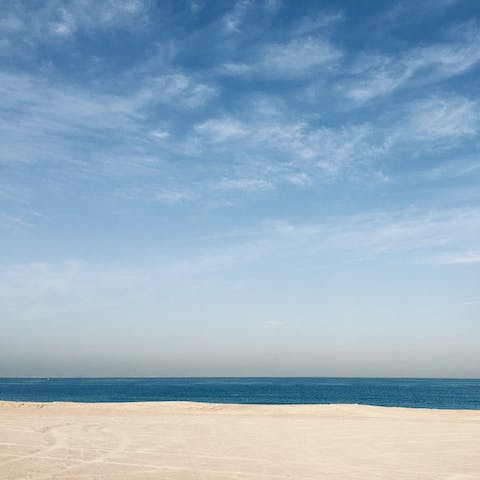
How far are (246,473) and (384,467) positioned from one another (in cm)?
393

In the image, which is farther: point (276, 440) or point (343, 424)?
point (343, 424)

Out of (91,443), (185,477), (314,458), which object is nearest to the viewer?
(185,477)

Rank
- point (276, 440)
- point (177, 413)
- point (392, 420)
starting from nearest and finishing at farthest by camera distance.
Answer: point (276, 440) → point (392, 420) → point (177, 413)

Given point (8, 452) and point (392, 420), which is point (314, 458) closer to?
point (8, 452)

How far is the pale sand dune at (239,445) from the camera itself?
13141 millimetres

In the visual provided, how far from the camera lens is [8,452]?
604 inches

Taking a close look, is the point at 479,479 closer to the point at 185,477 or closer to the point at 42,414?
the point at 185,477

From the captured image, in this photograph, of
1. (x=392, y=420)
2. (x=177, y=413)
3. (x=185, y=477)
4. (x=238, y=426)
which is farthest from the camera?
(x=177, y=413)

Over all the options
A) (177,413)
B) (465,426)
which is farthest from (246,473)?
(177,413)

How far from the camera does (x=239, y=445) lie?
1727 cm

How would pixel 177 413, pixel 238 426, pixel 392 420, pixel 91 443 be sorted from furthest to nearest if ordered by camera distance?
1. pixel 177 413
2. pixel 392 420
3. pixel 238 426
4. pixel 91 443

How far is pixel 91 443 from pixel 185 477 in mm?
6441

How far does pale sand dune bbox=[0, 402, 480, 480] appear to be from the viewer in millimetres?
13141

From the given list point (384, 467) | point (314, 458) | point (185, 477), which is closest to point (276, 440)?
A: point (314, 458)
